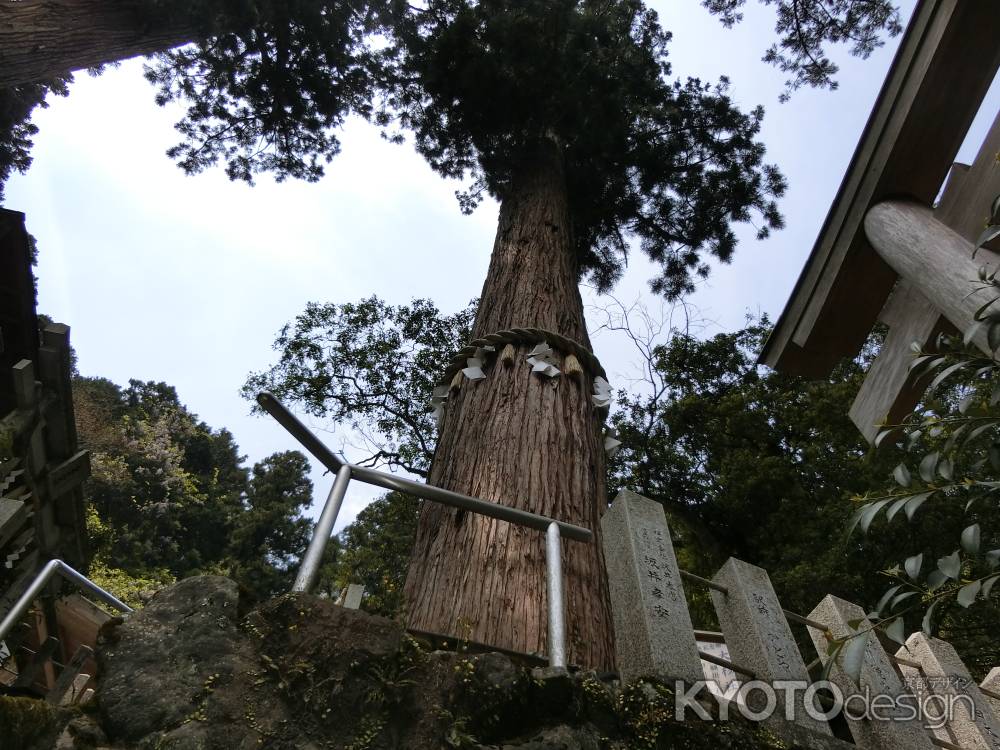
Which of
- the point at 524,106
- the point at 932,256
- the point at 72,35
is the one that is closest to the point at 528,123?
the point at 524,106

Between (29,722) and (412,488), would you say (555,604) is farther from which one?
(29,722)

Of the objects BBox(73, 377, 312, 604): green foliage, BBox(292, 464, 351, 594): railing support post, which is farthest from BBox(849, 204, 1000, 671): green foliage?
BBox(73, 377, 312, 604): green foliage

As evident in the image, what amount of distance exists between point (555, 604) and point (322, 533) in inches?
26.2

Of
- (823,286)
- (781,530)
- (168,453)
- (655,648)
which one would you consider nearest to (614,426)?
(781,530)

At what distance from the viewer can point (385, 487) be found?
6.75 ft

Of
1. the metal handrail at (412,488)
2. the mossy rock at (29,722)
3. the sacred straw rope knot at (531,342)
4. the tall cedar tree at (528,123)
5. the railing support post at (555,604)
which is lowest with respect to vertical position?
the mossy rock at (29,722)

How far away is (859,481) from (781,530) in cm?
117

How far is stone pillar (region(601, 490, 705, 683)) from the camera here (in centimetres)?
168

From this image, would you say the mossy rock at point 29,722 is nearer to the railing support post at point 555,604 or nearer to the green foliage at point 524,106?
the railing support post at point 555,604

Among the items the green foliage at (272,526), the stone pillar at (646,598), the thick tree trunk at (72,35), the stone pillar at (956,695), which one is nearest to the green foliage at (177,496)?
the green foliage at (272,526)

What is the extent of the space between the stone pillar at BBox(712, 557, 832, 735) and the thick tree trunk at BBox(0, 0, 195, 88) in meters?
6.53

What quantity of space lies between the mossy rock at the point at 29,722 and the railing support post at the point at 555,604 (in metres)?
1.07

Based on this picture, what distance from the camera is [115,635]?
58.6 inches

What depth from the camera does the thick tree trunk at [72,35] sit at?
5.39 meters
